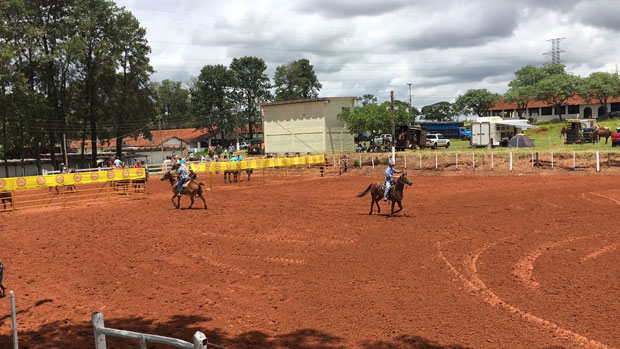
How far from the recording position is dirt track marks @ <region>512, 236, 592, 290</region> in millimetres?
9508

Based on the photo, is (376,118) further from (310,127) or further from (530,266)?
(530,266)

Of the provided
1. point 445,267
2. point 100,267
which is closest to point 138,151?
point 100,267

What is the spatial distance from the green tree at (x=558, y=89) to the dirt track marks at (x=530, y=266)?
6848 centimetres

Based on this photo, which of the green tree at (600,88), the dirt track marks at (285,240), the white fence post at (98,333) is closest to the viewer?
the white fence post at (98,333)

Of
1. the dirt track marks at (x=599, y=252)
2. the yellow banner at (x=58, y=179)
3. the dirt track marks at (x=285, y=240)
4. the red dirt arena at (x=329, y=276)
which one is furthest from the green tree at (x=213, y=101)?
the dirt track marks at (x=599, y=252)

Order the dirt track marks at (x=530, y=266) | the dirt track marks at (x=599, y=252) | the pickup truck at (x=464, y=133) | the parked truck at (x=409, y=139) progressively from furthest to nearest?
1. the pickup truck at (x=464, y=133)
2. the parked truck at (x=409, y=139)
3. the dirt track marks at (x=599, y=252)
4. the dirt track marks at (x=530, y=266)

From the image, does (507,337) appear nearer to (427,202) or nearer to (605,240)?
(605,240)

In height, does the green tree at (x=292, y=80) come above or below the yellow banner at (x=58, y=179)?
above

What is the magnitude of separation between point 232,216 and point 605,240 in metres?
13.3

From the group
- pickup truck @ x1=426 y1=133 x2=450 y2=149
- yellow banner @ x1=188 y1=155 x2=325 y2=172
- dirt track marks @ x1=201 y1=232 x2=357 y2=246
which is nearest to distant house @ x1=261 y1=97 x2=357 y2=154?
pickup truck @ x1=426 y1=133 x2=450 y2=149

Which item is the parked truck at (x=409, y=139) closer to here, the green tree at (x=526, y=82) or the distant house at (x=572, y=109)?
the distant house at (x=572, y=109)

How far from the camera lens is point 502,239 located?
13.5m

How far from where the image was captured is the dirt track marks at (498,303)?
682 cm

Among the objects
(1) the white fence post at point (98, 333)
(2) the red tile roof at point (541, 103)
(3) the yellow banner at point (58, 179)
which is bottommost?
(1) the white fence post at point (98, 333)
